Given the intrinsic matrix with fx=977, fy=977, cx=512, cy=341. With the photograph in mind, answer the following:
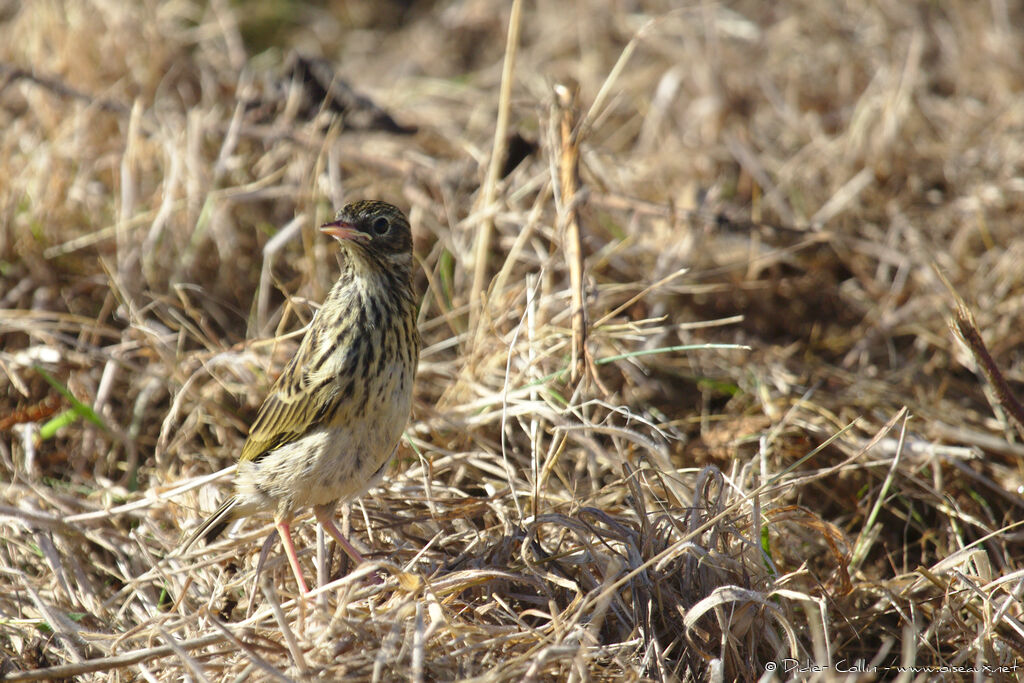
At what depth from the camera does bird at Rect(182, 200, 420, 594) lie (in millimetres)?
3301

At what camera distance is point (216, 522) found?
353 cm

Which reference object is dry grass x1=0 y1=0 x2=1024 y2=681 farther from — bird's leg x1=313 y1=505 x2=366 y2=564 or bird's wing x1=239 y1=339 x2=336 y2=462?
bird's wing x1=239 y1=339 x2=336 y2=462

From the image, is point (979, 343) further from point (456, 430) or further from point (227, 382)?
point (227, 382)

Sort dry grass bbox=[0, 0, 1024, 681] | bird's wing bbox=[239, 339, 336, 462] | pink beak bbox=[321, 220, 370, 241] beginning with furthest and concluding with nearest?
1. pink beak bbox=[321, 220, 370, 241]
2. bird's wing bbox=[239, 339, 336, 462]
3. dry grass bbox=[0, 0, 1024, 681]

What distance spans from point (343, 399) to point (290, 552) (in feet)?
2.01

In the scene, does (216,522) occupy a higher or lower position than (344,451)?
lower

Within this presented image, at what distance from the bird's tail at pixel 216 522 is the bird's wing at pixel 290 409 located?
A: 18 centimetres

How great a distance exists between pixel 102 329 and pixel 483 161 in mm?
2023

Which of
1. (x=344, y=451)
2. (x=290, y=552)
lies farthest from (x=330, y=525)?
→ (x=344, y=451)

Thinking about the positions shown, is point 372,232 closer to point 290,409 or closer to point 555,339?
point 290,409

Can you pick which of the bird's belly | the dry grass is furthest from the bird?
the dry grass

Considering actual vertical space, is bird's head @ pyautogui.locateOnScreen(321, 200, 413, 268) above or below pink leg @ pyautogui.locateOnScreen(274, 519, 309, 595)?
above

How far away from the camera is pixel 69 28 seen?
5922 mm

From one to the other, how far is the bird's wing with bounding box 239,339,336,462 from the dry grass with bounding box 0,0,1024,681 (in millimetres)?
355
